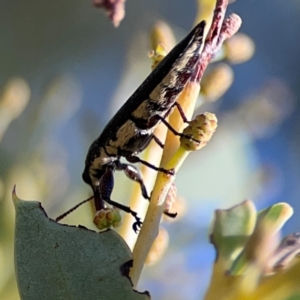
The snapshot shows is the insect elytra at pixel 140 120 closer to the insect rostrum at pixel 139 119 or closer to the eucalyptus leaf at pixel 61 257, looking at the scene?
the insect rostrum at pixel 139 119

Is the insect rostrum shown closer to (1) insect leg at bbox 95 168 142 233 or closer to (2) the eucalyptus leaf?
(1) insect leg at bbox 95 168 142 233

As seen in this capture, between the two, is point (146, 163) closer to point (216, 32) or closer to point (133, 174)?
point (133, 174)

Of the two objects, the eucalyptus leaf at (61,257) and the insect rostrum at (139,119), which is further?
the insect rostrum at (139,119)

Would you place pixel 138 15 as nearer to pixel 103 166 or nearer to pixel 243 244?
pixel 103 166

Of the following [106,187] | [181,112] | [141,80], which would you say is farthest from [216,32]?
[141,80]

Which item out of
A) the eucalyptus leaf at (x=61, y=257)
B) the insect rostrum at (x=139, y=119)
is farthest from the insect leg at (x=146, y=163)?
the eucalyptus leaf at (x=61, y=257)
